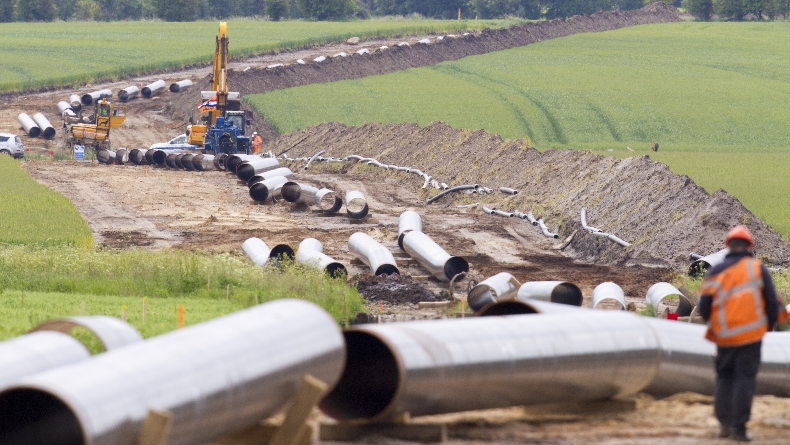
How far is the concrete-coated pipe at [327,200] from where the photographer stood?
121 feet

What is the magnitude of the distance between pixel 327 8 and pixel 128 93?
202 ft

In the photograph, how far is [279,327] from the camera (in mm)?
8680

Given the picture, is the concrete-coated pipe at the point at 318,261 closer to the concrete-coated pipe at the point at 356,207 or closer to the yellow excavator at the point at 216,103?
the concrete-coated pipe at the point at 356,207

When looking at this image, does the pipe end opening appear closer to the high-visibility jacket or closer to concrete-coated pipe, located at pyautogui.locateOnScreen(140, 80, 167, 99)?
the high-visibility jacket

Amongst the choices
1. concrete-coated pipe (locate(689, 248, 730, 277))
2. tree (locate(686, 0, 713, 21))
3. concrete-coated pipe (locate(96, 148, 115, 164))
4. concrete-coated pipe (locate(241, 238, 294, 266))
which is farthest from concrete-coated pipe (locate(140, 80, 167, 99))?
tree (locate(686, 0, 713, 21))

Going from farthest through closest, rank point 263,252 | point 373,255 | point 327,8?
1. point 327,8
2. point 263,252
3. point 373,255

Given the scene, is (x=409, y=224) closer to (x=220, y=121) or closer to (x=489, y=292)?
(x=489, y=292)

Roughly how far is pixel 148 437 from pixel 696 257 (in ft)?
70.6

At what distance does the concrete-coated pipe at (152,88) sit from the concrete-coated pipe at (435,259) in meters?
47.8

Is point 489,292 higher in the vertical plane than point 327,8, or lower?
higher

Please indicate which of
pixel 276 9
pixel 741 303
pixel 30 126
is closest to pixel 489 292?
pixel 741 303

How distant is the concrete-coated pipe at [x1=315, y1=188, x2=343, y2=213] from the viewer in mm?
36938

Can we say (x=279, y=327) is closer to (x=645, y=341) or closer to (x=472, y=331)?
(x=472, y=331)

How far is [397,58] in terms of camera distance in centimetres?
8812
